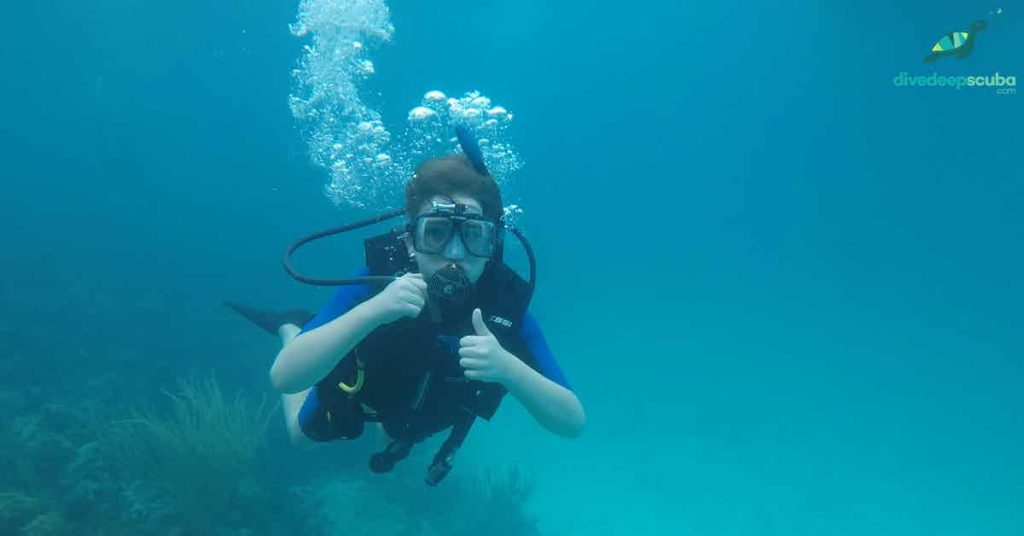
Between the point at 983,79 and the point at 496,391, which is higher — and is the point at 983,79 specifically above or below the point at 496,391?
above

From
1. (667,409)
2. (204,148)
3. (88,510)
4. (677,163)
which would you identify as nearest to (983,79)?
(677,163)

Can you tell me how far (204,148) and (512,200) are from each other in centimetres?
2560

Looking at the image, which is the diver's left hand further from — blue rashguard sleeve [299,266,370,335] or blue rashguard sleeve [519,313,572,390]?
blue rashguard sleeve [299,266,370,335]

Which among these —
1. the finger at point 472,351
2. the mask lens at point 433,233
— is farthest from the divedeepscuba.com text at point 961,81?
the finger at point 472,351

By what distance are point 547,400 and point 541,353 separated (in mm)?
523

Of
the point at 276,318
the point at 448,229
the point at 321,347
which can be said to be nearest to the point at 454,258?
the point at 448,229

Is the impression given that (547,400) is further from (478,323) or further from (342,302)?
(342,302)

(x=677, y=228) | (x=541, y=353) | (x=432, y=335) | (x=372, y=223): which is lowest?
(x=432, y=335)

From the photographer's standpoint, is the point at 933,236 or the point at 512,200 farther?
the point at 512,200

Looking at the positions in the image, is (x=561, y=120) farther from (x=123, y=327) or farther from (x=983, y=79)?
(x=123, y=327)

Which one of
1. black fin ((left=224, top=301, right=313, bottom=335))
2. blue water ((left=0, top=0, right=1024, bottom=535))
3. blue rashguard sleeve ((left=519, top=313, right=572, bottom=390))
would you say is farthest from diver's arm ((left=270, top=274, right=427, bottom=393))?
blue water ((left=0, top=0, right=1024, bottom=535))

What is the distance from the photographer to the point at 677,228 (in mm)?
40000

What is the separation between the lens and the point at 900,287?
30375 mm

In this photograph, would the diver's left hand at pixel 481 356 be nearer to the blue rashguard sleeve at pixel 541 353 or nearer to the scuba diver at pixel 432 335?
the scuba diver at pixel 432 335
